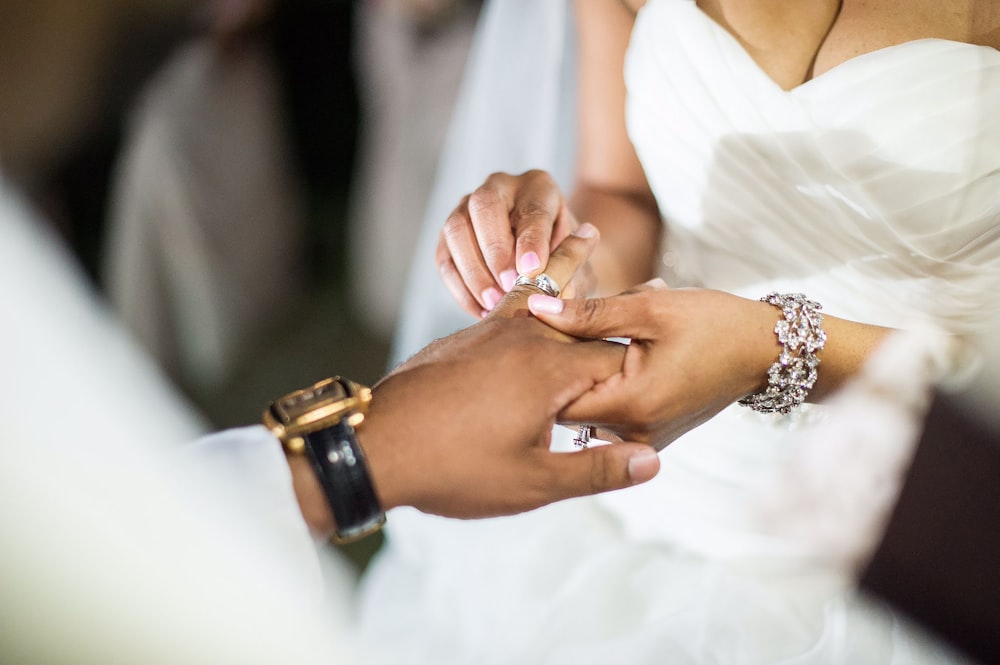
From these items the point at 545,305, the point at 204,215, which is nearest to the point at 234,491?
the point at 545,305

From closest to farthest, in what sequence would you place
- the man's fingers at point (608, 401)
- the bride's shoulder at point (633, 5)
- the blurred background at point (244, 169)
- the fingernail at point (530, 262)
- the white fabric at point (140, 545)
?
the white fabric at point (140, 545)
the man's fingers at point (608, 401)
the fingernail at point (530, 262)
the bride's shoulder at point (633, 5)
the blurred background at point (244, 169)

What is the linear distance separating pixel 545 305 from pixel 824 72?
0.42 m

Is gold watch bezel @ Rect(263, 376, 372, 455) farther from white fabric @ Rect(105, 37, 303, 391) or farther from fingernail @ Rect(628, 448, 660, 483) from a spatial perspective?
white fabric @ Rect(105, 37, 303, 391)

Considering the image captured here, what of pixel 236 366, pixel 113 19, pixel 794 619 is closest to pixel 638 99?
pixel 794 619

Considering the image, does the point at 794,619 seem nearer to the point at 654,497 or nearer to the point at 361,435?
the point at 654,497

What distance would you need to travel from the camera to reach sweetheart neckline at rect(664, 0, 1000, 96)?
68 centimetres

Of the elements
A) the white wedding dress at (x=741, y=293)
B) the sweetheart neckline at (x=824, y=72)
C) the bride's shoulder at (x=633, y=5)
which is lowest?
the white wedding dress at (x=741, y=293)

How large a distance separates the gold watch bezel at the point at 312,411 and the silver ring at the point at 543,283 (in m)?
0.22

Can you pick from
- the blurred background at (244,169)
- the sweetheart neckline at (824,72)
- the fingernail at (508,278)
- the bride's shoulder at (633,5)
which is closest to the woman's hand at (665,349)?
the fingernail at (508,278)

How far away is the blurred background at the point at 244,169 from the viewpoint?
170 centimetres

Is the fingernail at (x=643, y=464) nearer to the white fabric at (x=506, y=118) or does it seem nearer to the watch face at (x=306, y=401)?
the watch face at (x=306, y=401)

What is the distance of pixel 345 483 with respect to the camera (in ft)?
1.67

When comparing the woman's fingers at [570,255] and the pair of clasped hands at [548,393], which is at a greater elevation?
the woman's fingers at [570,255]

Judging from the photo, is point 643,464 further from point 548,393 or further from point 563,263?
point 563,263
